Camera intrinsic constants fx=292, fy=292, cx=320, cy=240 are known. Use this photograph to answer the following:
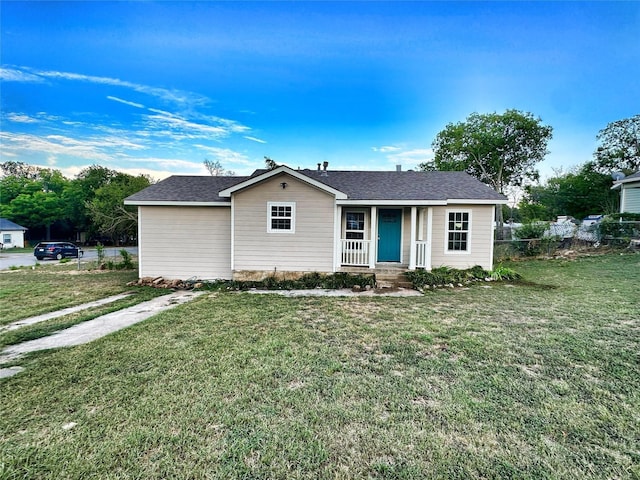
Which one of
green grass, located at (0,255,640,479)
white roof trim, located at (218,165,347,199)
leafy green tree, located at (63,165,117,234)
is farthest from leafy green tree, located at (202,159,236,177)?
green grass, located at (0,255,640,479)

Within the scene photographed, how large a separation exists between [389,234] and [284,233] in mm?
3980

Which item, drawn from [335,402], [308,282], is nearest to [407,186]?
[308,282]

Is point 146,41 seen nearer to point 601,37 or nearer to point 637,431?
point 637,431

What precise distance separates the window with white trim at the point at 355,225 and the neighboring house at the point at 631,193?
1694 centimetres

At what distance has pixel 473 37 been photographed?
12469 millimetres

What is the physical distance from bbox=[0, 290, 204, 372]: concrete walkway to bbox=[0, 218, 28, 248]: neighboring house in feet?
127

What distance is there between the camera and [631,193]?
54.7ft

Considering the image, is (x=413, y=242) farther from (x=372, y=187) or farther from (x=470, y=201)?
(x=372, y=187)

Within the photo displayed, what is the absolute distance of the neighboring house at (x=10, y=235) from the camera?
3256cm

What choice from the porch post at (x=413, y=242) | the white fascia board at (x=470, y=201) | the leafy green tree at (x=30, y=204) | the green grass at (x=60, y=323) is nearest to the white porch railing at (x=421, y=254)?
the porch post at (x=413, y=242)

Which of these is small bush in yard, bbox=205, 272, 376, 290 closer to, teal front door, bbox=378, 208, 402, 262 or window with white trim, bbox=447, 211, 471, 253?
teal front door, bbox=378, 208, 402, 262

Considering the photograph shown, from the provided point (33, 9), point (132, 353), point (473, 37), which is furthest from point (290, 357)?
point (473, 37)

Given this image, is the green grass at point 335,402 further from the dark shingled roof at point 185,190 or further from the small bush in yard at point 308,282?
the dark shingled roof at point 185,190

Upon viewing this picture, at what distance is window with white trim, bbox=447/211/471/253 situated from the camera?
1060 centimetres
